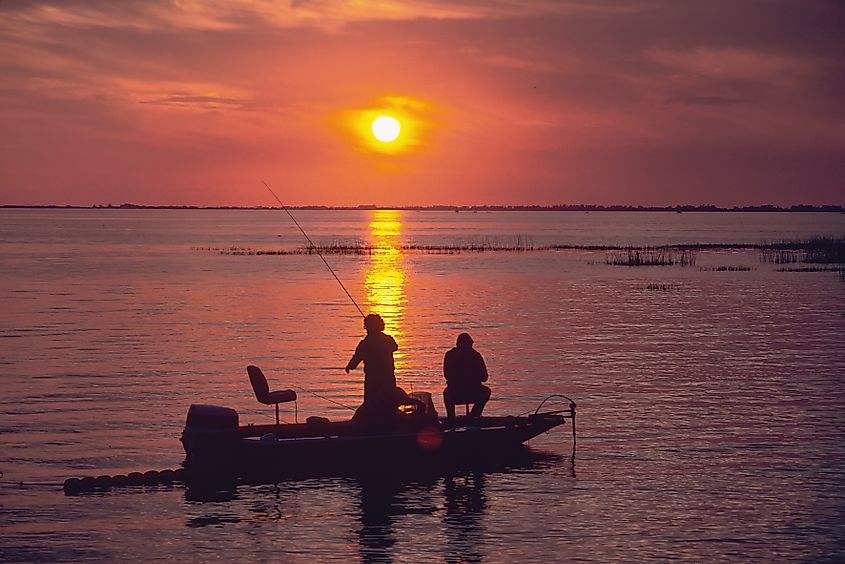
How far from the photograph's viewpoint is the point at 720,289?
54.3 m

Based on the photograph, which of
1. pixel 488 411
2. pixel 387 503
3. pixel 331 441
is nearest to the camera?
pixel 387 503

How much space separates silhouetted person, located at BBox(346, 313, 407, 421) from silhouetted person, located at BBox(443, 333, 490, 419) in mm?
1296

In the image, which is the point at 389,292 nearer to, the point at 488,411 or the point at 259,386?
the point at 488,411

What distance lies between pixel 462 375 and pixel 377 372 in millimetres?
1863

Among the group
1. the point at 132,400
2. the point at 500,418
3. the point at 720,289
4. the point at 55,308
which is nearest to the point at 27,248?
the point at 55,308

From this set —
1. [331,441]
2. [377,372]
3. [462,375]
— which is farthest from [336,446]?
[462,375]

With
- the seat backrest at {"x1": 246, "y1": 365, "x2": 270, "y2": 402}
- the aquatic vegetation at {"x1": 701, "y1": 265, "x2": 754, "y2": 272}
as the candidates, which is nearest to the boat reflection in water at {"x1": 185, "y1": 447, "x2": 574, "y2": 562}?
the seat backrest at {"x1": 246, "y1": 365, "x2": 270, "y2": 402}

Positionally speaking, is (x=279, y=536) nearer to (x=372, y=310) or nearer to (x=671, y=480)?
(x=671, y=480)

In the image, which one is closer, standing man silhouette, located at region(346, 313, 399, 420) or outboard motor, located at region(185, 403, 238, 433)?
outboard motor, located at region(185, 403, 238, 433)

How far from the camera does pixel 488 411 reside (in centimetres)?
2227

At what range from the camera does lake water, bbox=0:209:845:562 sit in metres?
14.1

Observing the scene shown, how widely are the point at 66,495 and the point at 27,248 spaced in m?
96.0

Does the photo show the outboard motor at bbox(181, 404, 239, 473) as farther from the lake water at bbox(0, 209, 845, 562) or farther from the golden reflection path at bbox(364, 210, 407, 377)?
the golden reflection path at bbox(364, 210, 407, 377)

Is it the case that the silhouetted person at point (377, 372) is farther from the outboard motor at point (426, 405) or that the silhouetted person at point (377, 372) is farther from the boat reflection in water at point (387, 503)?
the boat reflection in water at point (387, 503)
